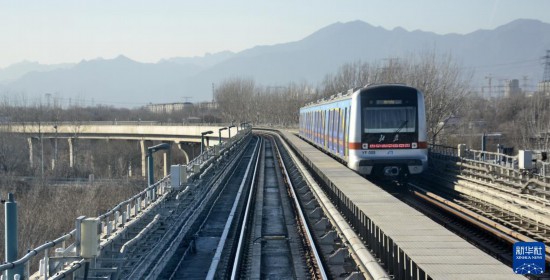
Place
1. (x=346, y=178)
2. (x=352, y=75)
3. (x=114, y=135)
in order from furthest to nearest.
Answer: (x=114, y=135) < (x=352, y=75) < (x=346, y=178)

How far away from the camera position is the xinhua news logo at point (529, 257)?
6824 millimetres

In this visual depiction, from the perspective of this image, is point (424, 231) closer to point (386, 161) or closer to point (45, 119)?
point (386, 161)

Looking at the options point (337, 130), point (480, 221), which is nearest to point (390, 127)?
point (480, 221)

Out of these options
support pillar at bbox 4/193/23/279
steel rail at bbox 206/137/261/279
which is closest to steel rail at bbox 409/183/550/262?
steel rail at bbox 206/137/261/279

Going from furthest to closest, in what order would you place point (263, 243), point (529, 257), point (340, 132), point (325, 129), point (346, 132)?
point (325, 129) < point (340, 132) < point (346, 132) < point (263, 243) < point (529, 257)

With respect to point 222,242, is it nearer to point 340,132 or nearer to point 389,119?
point 389,119

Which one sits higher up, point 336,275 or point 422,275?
point 422,275

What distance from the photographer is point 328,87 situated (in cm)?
10375

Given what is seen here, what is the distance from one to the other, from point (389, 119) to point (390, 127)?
280 mm

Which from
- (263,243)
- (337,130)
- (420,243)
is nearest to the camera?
(420,243)

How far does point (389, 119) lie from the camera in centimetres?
2359

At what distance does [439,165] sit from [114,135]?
7964cm

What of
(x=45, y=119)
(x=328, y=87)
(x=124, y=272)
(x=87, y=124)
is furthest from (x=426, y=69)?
(x=45, y=119)

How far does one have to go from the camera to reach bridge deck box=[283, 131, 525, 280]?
9.08m
